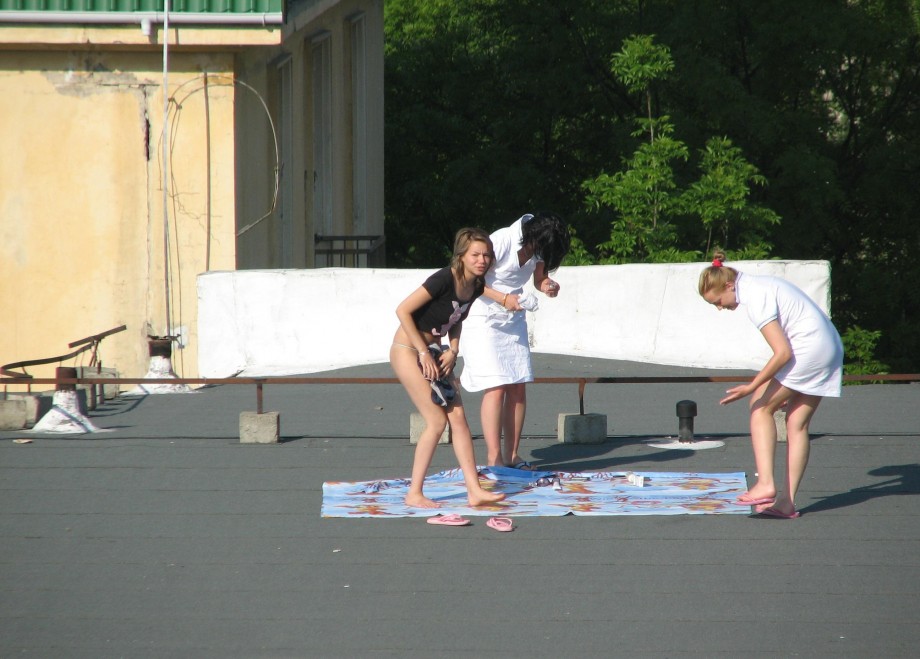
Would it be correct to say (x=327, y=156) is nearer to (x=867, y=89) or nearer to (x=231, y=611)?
(x=867, y=89)

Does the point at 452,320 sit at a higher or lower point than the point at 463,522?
higher

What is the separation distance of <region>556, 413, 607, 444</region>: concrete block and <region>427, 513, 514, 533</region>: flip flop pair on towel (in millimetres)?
2555

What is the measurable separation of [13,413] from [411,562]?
16.9 feet

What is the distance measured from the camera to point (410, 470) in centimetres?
807

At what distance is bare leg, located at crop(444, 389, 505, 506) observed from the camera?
6.68 meters

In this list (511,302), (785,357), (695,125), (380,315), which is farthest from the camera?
(695,125)

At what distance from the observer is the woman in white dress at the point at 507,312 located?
24.0 ft

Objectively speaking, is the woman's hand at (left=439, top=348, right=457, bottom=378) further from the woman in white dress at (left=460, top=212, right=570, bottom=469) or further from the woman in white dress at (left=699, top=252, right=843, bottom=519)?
the woman in white dress at (left=699, top=252, right=843, bottom=519)

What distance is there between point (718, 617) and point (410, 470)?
3385 millimetres

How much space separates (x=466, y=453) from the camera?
21.9 ft

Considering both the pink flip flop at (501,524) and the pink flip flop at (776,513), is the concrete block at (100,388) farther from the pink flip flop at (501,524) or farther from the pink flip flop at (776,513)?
the pink flip flop at (776,513)

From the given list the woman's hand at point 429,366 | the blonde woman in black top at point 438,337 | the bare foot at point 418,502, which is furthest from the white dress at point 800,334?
the bare foot at point 418,502

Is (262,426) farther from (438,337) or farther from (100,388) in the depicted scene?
(100,388)

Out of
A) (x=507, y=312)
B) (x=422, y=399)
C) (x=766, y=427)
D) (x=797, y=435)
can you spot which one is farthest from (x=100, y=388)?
(x=797, y=435)
